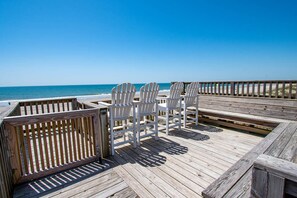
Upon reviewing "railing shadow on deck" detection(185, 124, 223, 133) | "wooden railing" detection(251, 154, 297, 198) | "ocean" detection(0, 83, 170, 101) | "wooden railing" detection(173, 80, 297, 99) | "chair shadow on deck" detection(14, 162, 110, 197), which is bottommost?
"railing shadow on deck" detection(185, 124, 223, 133)

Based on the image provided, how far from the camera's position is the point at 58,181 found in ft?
6.16

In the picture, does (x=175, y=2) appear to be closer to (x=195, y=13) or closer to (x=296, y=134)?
(x=195, y=13)

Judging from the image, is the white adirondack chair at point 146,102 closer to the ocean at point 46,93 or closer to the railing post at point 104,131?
the railing post at point 104,131

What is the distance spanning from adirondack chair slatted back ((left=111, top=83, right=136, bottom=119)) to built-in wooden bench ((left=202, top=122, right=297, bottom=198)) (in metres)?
1.89

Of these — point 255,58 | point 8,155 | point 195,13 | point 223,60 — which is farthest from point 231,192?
point 223,60

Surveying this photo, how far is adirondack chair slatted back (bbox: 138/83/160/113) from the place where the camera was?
290 centimetres

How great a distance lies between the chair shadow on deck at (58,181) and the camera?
1.69 metres

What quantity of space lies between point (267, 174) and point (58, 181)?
7.61ft

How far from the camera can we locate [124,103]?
2.66 m

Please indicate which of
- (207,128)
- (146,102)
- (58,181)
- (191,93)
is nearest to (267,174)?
(58,181)

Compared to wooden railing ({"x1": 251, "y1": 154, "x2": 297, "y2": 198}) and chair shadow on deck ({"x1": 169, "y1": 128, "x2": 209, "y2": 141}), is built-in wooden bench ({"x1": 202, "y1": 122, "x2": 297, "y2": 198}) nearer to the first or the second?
wooden railing ({"x1": 251, "y1": 154, "x2": 297, "y2": 198})

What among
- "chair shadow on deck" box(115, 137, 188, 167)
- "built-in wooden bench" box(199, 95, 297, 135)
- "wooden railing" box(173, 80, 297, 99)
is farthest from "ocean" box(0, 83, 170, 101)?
"built-in wooden bench" box(199, 95, 297, 135)

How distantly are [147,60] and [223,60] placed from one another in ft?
30.6

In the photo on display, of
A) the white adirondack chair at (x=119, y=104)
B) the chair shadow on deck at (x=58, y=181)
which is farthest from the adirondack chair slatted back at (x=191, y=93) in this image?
the chair shadow on deck at (x=58, y=181)
